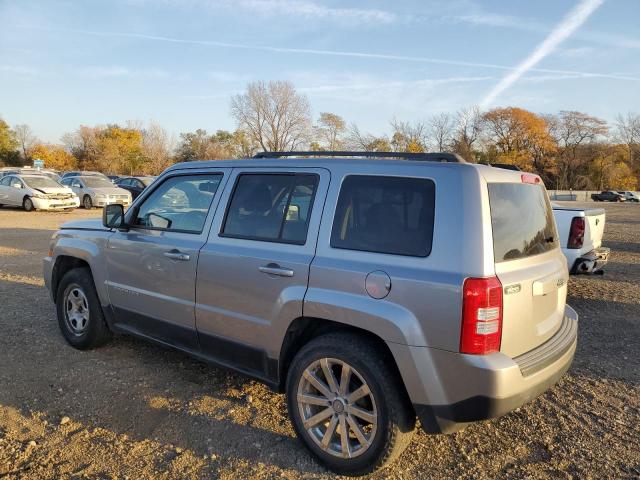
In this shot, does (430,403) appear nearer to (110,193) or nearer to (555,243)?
(555,243)

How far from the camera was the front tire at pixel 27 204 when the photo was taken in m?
20.5

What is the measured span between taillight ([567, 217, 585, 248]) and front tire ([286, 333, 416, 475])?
4848 mm

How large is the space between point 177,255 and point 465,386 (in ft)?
7.43

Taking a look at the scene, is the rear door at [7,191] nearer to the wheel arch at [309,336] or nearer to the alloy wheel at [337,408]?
the wheel arch at [309,336]

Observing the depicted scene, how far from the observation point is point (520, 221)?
9.41ft

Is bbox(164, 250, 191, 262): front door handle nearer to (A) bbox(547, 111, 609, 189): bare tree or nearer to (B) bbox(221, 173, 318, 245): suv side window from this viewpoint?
(B) bbox(221, 173, 318, 245): suv side window

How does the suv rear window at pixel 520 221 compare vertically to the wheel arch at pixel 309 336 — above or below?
above

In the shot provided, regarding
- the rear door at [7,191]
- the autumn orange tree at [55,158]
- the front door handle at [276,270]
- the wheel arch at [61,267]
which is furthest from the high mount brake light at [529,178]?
the autumn orange tree at [55,158]

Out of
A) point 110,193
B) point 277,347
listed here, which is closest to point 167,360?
point 277,347

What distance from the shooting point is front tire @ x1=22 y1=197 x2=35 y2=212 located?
20536 mm

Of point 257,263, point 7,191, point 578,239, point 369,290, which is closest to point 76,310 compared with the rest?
point 257,263

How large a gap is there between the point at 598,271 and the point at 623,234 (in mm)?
12049

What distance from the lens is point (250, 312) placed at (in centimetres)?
323

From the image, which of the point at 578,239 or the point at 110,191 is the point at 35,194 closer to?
the point at 110,191
